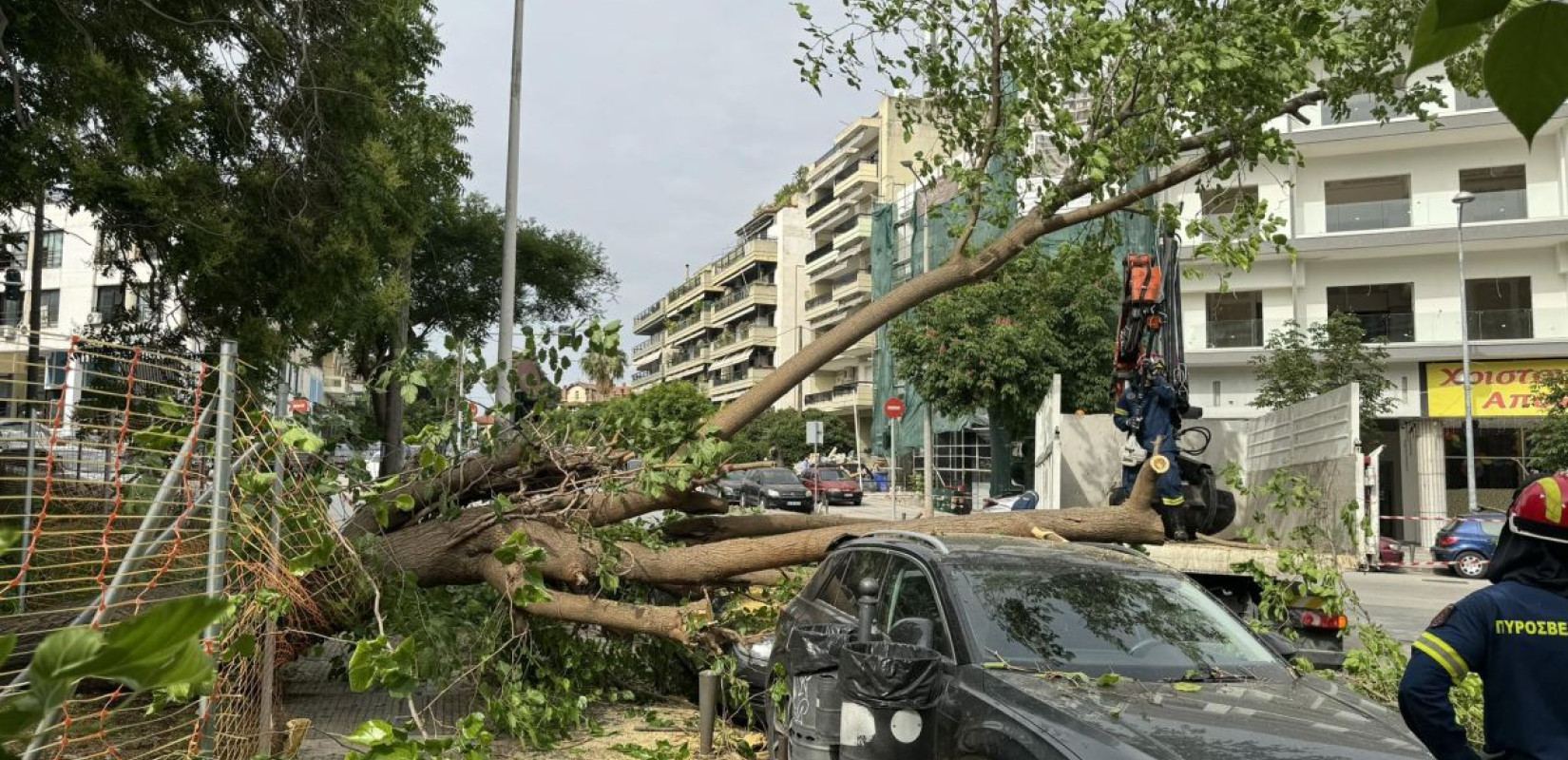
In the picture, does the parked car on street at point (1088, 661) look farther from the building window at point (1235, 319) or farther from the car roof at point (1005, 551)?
the building window at point (1235, 319)

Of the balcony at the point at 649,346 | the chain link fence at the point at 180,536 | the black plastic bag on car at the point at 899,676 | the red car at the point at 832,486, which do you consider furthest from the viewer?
the balcony at the point at 649,346

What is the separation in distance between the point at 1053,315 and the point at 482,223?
513 inches

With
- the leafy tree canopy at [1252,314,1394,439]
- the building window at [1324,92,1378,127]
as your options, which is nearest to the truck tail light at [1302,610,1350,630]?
the leafy tree canopy at [1252,314,1394,439]

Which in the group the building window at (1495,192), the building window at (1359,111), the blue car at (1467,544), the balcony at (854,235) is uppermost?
the balcony at (854,235)

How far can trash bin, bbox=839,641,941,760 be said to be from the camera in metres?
4.25

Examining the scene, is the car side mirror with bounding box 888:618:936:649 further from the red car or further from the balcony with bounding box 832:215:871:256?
the balcony with bounding box 832:215:871:256

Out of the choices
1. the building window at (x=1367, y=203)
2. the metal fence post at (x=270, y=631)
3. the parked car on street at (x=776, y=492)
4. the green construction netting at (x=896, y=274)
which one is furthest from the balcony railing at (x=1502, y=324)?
the metal fence post at (x=270, y=631)

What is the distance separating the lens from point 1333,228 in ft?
94.8

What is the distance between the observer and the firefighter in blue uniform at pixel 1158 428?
943 centimetres

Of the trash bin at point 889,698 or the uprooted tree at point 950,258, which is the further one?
the uprooted tree at point 950,258

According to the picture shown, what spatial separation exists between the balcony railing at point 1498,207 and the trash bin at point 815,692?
28.0 meters

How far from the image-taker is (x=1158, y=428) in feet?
32.6

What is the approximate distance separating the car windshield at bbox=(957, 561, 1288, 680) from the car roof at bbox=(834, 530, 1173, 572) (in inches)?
3.2

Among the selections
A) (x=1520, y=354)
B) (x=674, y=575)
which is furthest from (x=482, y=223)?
(x=1520, y=354)
